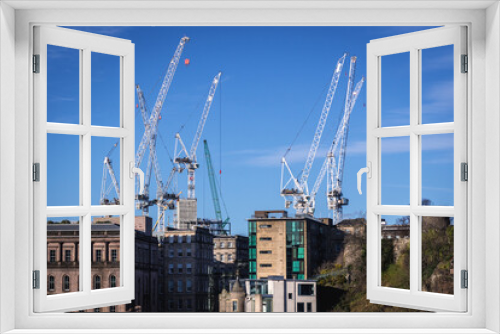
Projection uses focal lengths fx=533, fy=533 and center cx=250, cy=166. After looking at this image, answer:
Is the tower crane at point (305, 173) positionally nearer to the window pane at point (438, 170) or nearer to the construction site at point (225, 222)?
the construction site at point (225, 222)

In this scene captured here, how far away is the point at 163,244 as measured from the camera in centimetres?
4266

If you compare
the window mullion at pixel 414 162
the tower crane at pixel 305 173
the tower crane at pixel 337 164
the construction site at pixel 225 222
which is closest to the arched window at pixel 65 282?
the construction site at pixel 225 222

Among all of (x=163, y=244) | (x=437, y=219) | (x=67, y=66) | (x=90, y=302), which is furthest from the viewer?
(x=163, y=244)

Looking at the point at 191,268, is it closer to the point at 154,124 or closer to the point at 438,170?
the point at 154,124

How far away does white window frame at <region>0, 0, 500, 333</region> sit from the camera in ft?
7.20

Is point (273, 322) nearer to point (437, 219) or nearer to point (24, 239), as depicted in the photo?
point (24, 239)

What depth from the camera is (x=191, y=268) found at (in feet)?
130

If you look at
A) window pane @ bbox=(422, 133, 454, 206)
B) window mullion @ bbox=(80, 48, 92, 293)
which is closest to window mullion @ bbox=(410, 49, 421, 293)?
window mullion @ bbox=(80, 48, 92, 293)

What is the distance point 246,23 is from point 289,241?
1388 inches

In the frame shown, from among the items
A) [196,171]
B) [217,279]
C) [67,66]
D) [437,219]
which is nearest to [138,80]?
[67,66]

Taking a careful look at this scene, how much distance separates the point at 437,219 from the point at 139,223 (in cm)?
2417

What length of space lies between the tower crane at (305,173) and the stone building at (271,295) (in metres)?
5.82

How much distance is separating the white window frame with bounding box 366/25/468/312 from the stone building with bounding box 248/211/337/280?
3388 cm

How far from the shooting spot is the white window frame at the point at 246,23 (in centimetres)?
219
